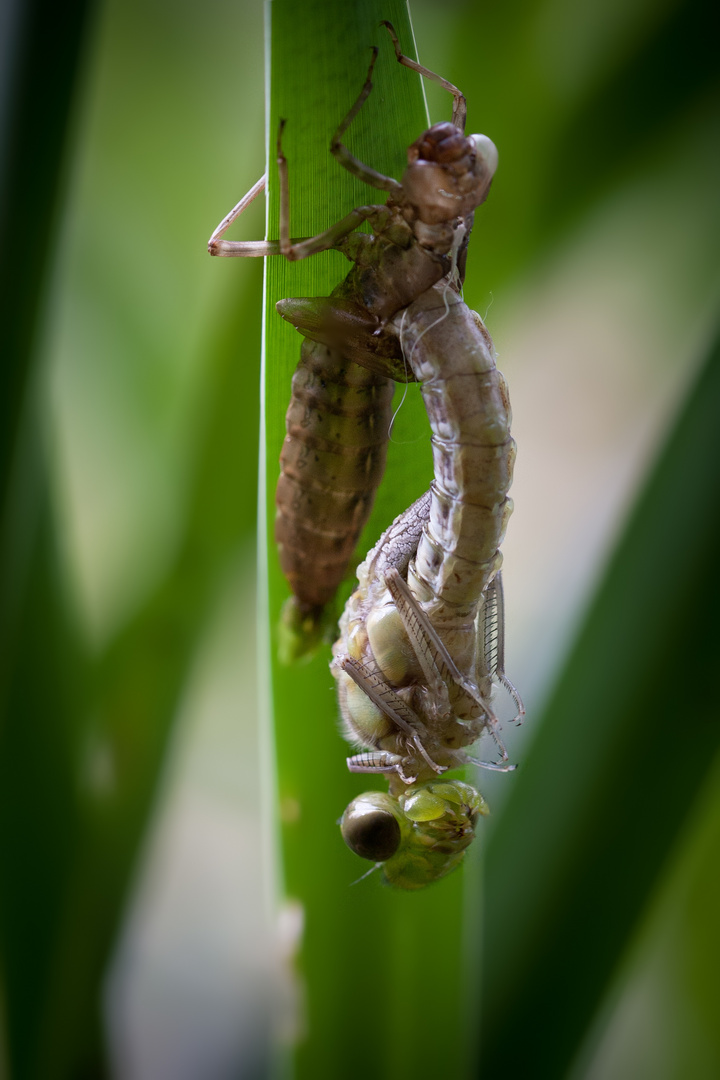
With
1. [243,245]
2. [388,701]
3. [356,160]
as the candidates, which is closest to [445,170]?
[356,160]

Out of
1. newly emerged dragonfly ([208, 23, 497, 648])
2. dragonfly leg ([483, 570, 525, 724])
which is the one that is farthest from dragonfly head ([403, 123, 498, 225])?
dragonfly leg ([483, 570, 525, 724])

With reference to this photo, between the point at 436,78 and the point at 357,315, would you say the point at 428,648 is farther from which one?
the point at 436,78

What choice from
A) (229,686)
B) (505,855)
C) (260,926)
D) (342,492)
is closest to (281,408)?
(342,492)

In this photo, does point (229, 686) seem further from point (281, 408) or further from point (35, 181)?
point (35, 181)

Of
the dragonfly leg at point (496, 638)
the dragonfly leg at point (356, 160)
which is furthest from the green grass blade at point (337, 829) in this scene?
the dragonfly leg at point (496, 638)

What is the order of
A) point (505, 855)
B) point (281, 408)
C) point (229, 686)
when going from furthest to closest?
point (229, 686) < point (505, 855) < point (281, 408)

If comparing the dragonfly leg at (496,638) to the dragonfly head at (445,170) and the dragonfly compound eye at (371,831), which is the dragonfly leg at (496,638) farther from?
the dragonfly head at (445,170)

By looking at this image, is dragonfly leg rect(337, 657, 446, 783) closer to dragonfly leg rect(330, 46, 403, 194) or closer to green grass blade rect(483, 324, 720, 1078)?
green grass blade rect(483, 324, 720, 1078)
